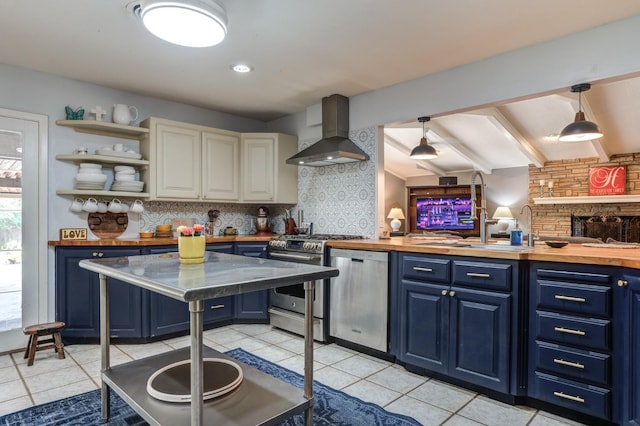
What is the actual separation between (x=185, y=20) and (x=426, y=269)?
2213mm

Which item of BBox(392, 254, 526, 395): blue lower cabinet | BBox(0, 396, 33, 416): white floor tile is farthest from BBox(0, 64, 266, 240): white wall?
BBox(392, 254, 526, 395): blue lower cabinet

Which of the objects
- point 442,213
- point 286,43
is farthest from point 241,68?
point 442,213

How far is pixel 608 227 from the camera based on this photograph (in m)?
6.78

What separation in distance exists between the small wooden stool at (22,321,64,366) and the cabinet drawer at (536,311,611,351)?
139 inches

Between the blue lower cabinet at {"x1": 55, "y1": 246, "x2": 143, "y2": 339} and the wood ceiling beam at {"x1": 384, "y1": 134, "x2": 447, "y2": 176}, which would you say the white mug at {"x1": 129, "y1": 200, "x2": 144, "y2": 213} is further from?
the wood ceiling beam at {"x1": 384, "y1": 134, "x2": 447, "y2": 176}

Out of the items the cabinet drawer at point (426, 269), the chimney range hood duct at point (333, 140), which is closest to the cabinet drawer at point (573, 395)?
the cabinet drawer at point (426, 269)

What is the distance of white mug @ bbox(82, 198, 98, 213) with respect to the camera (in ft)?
11.5

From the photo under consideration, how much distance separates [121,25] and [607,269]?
11.0 ft

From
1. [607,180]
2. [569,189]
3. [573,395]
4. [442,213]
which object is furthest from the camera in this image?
[442,213]

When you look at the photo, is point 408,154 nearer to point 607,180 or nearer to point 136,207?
point 607,180

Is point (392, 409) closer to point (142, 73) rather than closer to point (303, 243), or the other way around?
point (303, 243)

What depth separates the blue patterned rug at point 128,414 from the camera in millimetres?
2051

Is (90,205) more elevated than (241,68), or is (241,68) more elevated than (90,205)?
(241,68)

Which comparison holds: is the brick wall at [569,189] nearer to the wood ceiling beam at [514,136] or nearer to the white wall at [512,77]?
the wood ceiling beam at [514,136]
